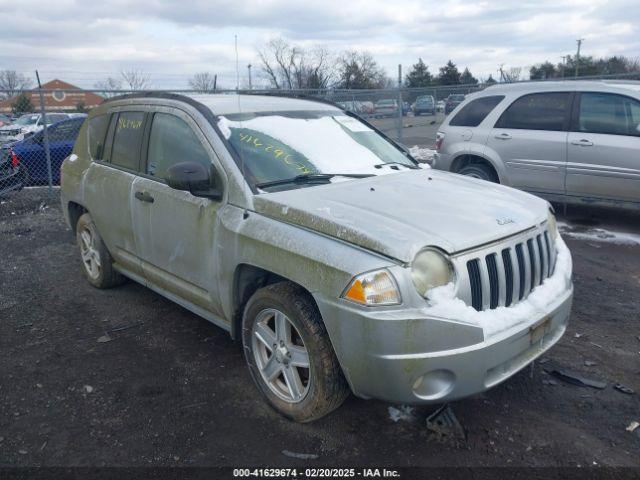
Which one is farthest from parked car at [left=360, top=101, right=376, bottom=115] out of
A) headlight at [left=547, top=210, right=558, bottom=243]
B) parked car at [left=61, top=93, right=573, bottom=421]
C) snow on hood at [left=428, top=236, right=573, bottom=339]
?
snow on hood at [left=428, top=236, right=573, bottom=339]

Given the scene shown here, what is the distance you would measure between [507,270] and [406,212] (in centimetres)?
62

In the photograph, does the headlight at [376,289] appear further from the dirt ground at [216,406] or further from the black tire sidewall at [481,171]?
the black tire sidewall at [481,171]

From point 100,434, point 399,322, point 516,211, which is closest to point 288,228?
point 399,322

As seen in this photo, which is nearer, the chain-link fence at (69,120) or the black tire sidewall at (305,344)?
the black tire sidewall at (305,344)

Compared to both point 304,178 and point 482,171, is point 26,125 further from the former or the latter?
point 304,178

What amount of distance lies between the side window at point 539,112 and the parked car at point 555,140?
0.01m

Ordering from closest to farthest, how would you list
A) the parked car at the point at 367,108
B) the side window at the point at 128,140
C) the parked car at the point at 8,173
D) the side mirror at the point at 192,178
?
1. the side mirror at the point at 192,178
2. the side window at the point at 128,140
3. the parked car at the point at 8,173
4. the parked car at the point at 367,108

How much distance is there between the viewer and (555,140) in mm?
7312

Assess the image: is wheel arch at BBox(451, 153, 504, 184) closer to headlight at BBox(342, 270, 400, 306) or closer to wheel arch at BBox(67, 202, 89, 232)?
wheel arch at BBox(67, 202, 89, 232)

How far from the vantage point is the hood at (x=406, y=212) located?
2.79 meters

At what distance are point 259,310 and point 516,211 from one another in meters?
1.65

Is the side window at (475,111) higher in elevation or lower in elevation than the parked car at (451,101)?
lower

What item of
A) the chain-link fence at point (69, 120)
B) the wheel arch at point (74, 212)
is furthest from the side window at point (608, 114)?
the wheel arch at point (74, 212)

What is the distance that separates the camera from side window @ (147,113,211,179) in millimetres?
3858
